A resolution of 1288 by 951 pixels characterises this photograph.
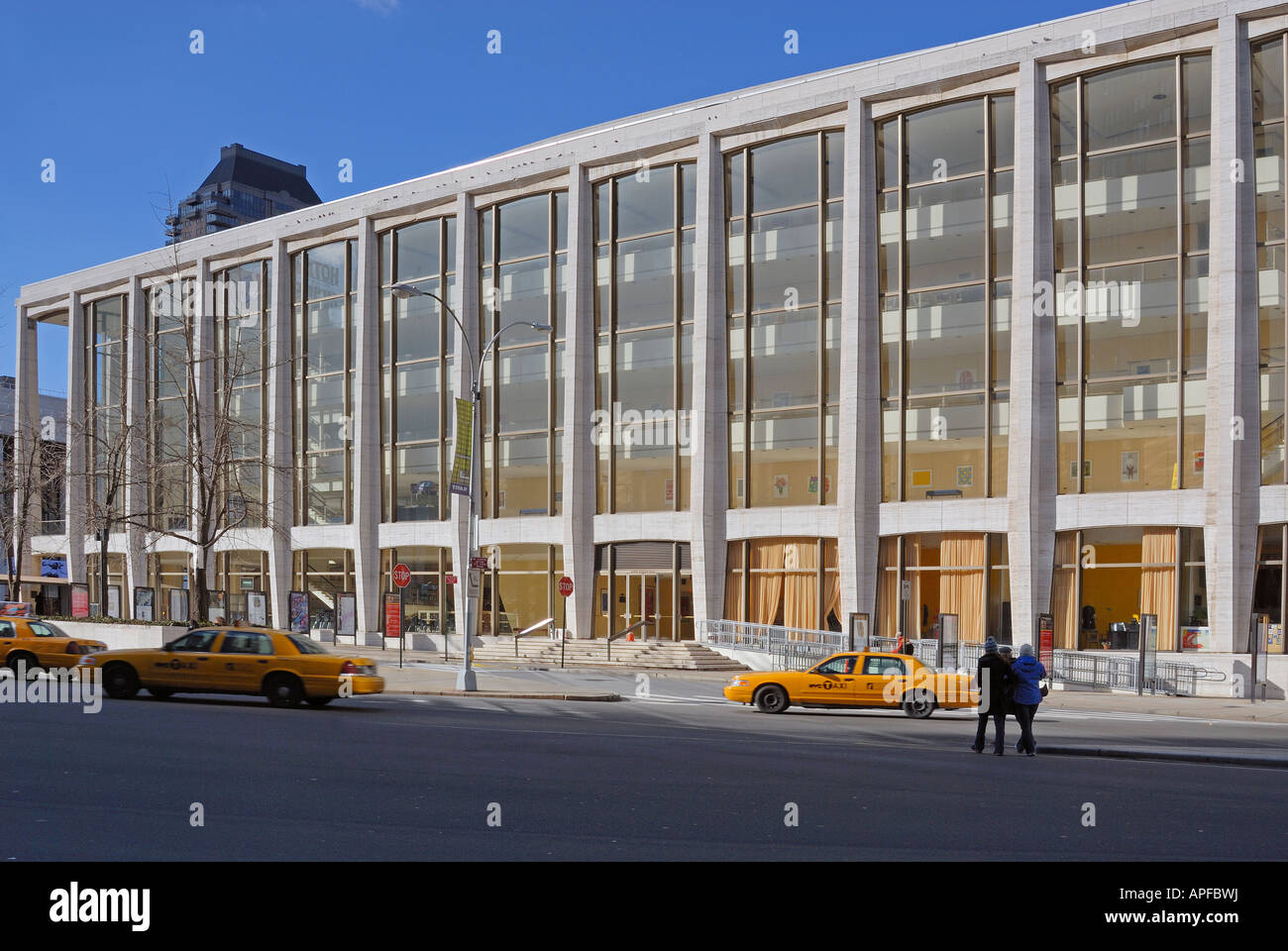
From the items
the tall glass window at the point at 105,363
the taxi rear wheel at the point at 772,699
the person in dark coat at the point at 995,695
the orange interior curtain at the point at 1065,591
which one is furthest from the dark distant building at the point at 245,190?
the person in dark coat at the point at 995,695

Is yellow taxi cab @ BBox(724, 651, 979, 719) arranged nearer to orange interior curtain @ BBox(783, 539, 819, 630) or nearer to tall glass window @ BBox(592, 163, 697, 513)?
orange interior curtain @ BBox(783, 539, 819, 630)

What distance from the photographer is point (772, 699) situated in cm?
2555

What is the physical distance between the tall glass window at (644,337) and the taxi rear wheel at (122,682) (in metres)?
24.1

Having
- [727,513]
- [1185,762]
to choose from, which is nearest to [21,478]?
[727,513]

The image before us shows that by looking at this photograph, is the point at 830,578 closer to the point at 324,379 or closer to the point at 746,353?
the point at 746,353

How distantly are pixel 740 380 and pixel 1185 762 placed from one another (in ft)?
90.8

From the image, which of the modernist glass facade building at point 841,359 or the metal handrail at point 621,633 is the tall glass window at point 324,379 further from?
the metal handrail at point 621,633

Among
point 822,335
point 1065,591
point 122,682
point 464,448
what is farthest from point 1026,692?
point 822,335

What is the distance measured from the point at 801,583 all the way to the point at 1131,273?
14.3 meters

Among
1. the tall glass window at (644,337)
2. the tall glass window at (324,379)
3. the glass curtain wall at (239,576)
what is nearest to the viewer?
the tall glass window at (644,337)

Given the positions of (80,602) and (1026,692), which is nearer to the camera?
(1026,692)

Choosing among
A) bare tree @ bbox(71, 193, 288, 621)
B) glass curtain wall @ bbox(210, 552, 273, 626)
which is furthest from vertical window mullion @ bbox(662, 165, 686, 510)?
glass curtain wall @ bbox(210, 552, 273, 626)

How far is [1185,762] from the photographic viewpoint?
1794 centimetres

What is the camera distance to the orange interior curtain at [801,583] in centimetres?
4250
